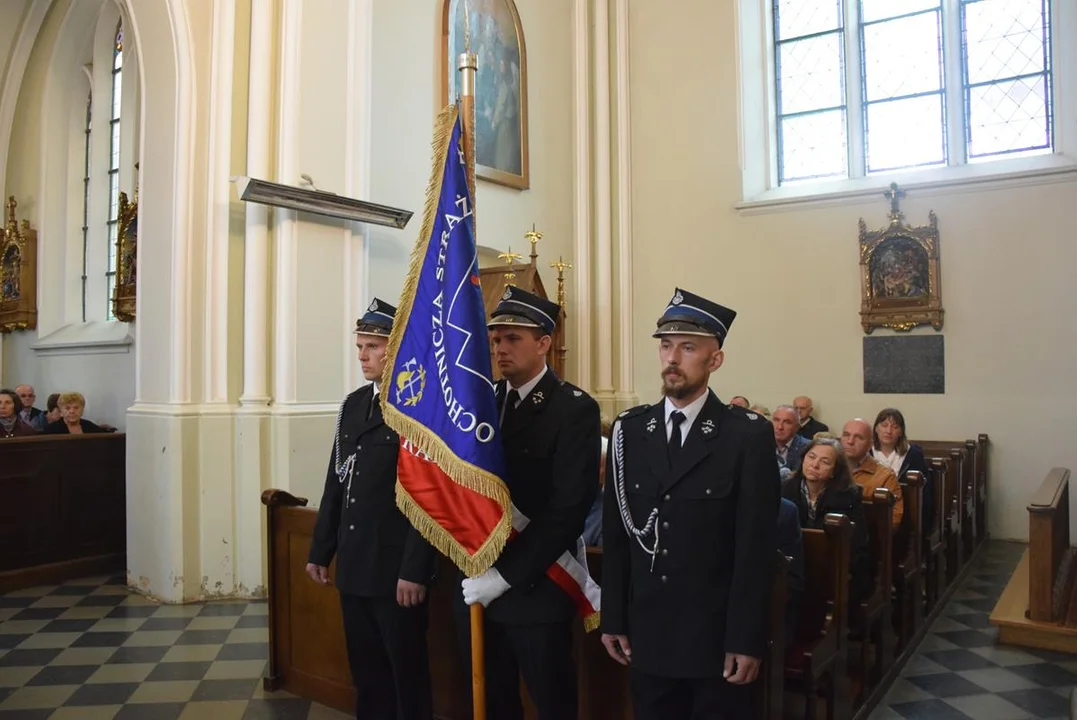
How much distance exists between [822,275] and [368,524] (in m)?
6.44

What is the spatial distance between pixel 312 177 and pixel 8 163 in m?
5.26

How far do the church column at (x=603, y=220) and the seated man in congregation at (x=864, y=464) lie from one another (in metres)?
4.26

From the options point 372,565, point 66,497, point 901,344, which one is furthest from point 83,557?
point 901,344

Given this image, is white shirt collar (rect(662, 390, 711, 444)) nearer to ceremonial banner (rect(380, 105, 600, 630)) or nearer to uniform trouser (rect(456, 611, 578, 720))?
ceremonial banner (rect(380, 105, 600, 630))

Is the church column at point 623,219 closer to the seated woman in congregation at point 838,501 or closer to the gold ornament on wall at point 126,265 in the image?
the gold ornament on wall at point 126,265

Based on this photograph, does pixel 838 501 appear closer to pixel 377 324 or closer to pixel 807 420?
pixel 377 324

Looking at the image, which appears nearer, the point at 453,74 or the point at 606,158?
the point at 453,74

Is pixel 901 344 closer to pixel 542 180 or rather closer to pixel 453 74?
pixel 542 180

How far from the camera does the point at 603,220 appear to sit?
8875 millimetres

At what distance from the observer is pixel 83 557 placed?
19.6 feet

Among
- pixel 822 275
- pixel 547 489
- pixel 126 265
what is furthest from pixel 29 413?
pixel 822 275

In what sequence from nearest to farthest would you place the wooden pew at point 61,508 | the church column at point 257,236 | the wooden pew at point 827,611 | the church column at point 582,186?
1. the wooden pew at point 827,611
2. the church column at point 257,236
3. the wooden pew at point 61,508
4. the church column at point 582,186

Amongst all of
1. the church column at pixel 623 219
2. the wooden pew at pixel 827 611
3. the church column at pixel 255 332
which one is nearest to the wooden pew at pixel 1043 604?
the wooden pew at pixel 827 611

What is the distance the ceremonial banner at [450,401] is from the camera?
7.63 feet
